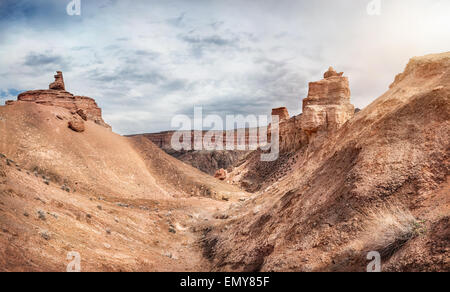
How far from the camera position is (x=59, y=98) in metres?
45.8

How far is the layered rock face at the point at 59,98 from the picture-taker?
4331 cm

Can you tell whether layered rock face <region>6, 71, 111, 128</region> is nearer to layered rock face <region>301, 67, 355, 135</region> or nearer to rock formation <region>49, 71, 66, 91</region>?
rock formation <region>49, 71, 66, 91</region>

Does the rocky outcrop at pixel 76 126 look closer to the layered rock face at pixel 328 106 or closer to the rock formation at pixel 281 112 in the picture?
the layered rock face at pixel 328 106

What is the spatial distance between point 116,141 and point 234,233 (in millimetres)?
27898

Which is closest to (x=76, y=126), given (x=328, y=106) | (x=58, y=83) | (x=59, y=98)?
(x=59, y=98)

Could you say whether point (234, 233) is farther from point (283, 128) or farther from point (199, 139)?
point (199, 139)

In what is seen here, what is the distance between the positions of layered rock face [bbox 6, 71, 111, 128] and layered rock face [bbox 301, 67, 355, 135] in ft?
101

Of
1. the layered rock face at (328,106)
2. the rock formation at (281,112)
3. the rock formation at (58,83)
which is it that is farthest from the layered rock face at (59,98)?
the layered rock face at (328,106)

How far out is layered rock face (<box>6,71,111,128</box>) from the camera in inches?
1705

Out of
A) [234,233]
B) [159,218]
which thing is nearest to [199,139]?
[159,218]

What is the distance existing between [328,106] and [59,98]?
4119 centimetres

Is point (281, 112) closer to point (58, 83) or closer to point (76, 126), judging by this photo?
point (76, 126)

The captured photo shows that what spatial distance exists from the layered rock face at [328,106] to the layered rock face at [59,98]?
30693 mm

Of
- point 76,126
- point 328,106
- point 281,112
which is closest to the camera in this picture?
point 328,106
